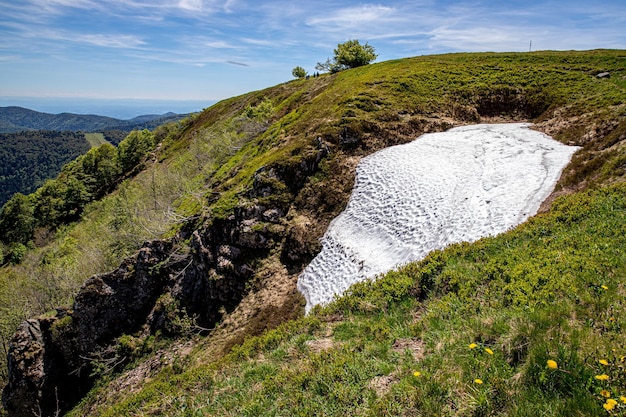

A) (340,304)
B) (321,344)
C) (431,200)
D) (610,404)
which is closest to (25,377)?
(340,304)

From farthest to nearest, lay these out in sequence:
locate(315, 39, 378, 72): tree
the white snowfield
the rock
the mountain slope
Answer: locate(315, 39, 378, 72): tree < the rock < the white snowfield < the mountain slope

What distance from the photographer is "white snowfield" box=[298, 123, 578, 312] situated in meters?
17.8

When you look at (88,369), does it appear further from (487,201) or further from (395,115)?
(395,115)

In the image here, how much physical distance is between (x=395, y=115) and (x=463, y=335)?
30474 mm

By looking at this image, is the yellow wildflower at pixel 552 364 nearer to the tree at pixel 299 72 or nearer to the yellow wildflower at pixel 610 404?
the yellow wildflower at pixel 610 404

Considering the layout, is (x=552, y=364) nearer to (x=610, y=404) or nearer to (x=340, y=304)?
(x=610, y=404)

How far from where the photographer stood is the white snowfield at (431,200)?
58.5 feet

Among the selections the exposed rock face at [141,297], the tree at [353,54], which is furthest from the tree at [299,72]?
the exposed rock face at [141,297]

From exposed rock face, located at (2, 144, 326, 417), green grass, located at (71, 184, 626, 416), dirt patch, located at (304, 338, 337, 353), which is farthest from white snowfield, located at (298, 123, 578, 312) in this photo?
dirt patch, located at (304, 338, 337, 353)

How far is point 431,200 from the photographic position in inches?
843

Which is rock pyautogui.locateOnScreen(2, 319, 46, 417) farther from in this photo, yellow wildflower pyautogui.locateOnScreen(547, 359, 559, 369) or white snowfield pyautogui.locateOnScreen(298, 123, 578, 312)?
yellow wildflower pyautogui.locateOnScreen(547, 359, 559, 369)

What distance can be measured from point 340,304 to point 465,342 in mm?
5742

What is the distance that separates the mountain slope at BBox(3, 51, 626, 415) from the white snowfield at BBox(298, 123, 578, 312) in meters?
1.60

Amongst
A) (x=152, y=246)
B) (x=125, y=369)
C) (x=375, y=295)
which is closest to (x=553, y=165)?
(x=375, y=295)
